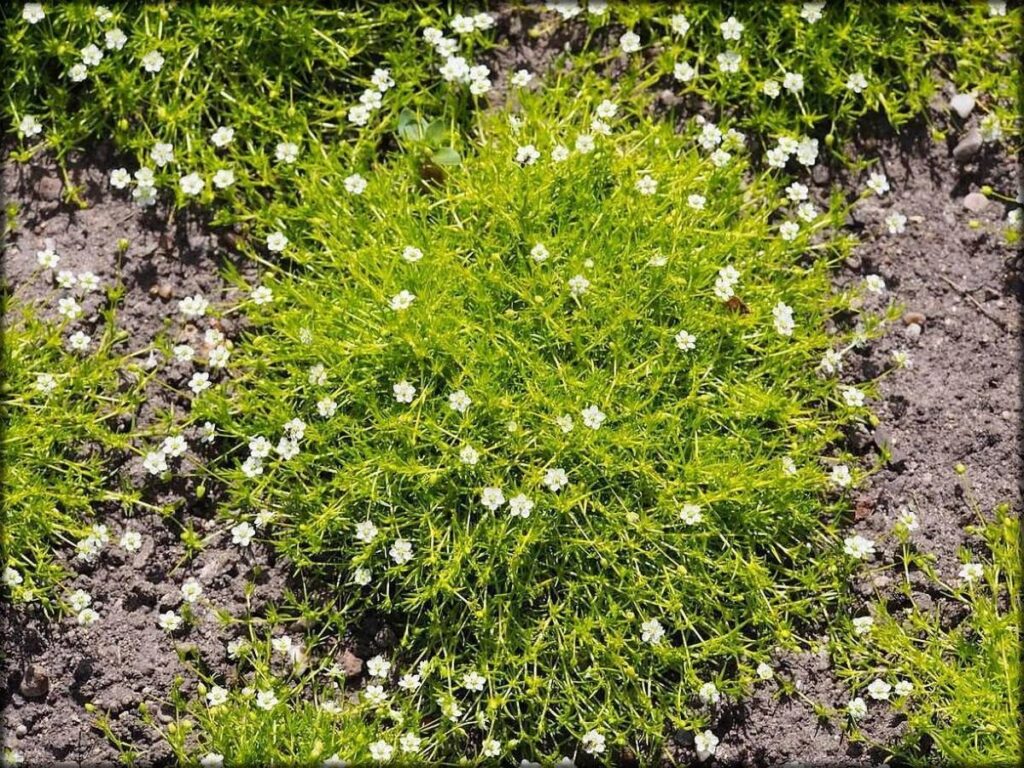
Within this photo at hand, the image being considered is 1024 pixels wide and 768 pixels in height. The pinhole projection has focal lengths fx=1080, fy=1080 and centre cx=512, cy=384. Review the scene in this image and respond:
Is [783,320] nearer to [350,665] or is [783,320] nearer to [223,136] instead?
[350,665]

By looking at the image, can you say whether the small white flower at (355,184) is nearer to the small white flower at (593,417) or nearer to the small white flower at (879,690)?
the small white flower at (593,417)

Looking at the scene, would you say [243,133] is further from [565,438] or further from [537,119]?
[565,438]

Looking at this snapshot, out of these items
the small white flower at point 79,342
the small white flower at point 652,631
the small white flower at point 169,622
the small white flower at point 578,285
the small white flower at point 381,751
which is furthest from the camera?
the small white flower at point 79,342

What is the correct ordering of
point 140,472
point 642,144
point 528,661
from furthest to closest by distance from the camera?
1. point 642,144
2. point 140,472
3. point 528,661

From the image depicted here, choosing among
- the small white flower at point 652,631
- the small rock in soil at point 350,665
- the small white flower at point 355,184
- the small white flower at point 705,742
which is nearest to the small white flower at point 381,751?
the small rock in soil at point 350,665

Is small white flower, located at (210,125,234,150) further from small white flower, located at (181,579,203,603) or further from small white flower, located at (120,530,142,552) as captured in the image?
small white flower, located at (181,579,203,603)

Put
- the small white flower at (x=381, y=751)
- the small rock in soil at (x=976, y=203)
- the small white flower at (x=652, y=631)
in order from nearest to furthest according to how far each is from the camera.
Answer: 1. the small white flower at (x=381, y=751)
2. the small white flower at (x=652, y=631)
3. the small rock in soil at (x=976, y=203)

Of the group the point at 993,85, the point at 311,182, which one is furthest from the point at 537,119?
the point at 993,85
